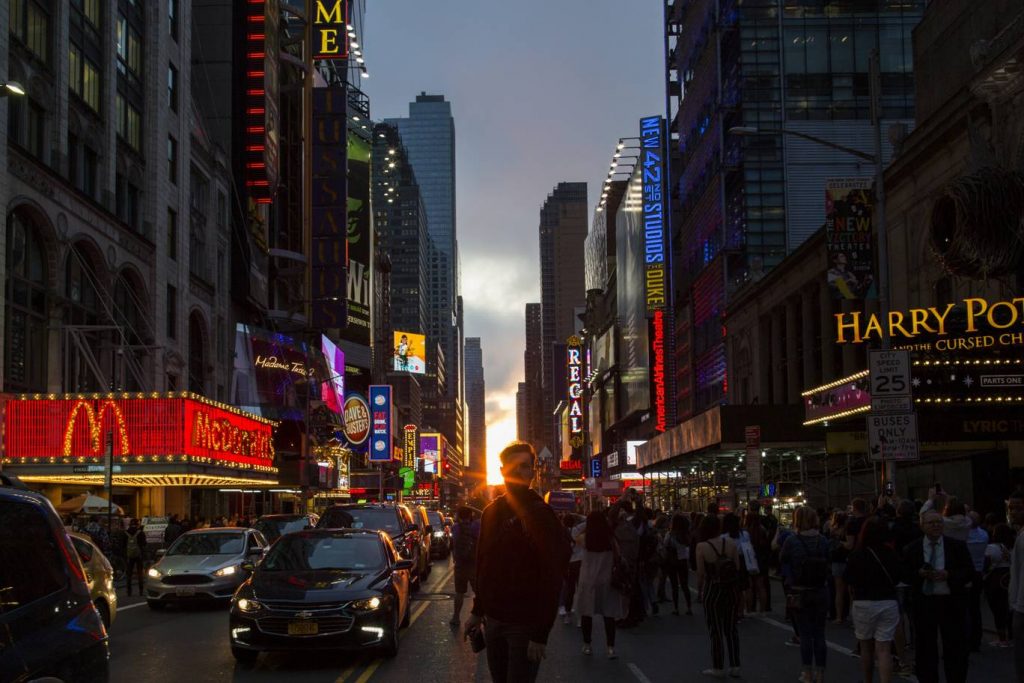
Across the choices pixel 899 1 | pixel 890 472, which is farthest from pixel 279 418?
pixel 890 472

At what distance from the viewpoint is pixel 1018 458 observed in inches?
1213

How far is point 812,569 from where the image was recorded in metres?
12.4

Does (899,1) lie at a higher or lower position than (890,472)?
higher

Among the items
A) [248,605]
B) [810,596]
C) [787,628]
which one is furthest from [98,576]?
[787,628]

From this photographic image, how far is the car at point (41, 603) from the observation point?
5.56 meters

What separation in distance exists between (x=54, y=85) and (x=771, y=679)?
1180 inches

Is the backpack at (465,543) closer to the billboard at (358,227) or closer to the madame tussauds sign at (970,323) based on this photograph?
the madame tussauds sign at (970,323)

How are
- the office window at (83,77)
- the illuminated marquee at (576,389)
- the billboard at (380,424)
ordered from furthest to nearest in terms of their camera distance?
the illuminated marquee at (576,389)
the billboard at (380,424)
the office window at (83,77)

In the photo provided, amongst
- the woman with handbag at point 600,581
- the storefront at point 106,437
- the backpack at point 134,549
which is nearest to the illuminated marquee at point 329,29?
the storefront at point 106,437

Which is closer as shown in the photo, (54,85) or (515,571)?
(515,571)

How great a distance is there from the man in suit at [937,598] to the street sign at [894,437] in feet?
24.5

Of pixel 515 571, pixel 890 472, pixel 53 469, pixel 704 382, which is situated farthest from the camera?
pixel 704 382

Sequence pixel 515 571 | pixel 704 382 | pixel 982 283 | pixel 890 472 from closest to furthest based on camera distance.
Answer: pixel 515 571
pixel 890 472
pixel 982 283
pixel 704 382

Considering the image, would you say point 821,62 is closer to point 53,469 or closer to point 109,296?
point 109,296
